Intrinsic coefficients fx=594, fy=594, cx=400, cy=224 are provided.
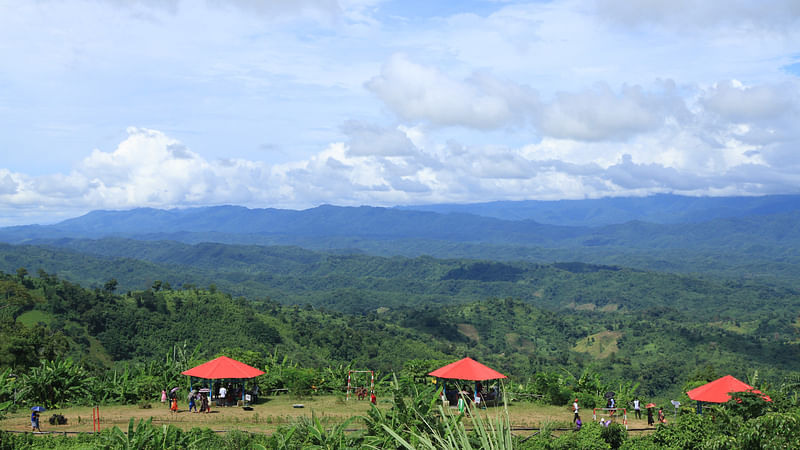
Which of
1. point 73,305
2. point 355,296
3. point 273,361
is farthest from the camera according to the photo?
point 355,296

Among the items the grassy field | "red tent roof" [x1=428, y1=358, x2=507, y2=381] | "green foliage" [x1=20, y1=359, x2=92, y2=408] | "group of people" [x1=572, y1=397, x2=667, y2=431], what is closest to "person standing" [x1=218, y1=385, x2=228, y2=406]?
the grassy field

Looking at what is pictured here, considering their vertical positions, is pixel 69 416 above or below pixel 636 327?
above

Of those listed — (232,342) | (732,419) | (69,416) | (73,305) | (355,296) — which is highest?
(732,419)

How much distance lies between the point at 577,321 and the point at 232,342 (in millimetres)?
95505

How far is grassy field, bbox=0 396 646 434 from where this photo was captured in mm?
19828

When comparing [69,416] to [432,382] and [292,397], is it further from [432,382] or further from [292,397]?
[432,382]

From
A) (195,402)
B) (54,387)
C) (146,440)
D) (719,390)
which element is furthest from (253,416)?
(719,390)

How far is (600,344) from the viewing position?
12062 centimetres

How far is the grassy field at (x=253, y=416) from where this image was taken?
19.8 meters

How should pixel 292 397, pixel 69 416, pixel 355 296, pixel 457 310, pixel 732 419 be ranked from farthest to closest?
1. pixel 355 296
2. pixel 457 310
3. pixel 292 397
4. pixel 69 416
5. pixel 732 419

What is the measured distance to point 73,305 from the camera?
76.9m

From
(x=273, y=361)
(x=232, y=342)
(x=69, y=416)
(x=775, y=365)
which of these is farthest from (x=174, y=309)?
(x=775, y=365)

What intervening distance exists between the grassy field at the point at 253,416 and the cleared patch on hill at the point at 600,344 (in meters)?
97.4

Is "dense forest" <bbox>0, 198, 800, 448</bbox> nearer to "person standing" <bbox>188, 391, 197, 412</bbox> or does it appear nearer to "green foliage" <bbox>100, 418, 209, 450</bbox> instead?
"green foliage" <bbox>100, 418, 209, 450</bbox>
